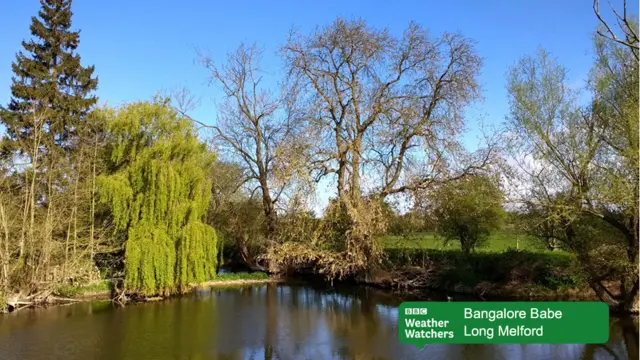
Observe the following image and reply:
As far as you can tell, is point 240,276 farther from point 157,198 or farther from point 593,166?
point 593,166

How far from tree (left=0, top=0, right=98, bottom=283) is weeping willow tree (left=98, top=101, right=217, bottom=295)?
1.98 metres

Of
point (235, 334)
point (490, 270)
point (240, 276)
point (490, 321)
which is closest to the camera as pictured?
point (490, 321)

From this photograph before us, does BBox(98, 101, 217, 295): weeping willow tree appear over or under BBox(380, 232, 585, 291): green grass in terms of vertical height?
over

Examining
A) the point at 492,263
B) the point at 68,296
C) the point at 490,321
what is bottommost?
the point at 68,296

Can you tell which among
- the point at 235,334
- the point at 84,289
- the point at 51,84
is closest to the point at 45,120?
the point at 51,84

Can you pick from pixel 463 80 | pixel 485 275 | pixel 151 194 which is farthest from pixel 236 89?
pixel 485 275

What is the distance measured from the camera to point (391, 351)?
10367 millimetres

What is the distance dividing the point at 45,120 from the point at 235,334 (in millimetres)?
15299

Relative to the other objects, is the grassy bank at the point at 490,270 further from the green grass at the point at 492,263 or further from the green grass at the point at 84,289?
the green grass at the point at 84,289

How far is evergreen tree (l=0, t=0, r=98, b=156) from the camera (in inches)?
874

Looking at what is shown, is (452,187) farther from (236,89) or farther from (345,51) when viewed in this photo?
(236,89)

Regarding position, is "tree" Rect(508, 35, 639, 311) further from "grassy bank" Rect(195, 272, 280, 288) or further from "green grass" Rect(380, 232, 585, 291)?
"grassy bank" Rect(195, 272, 280, 288)

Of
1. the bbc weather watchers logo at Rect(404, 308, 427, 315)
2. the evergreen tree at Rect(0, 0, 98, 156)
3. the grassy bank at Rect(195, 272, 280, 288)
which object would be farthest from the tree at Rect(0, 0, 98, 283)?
the bbc weather watchers logo at Rect(404, 308, 427, 315)

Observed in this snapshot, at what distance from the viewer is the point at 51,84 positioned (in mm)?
23578
